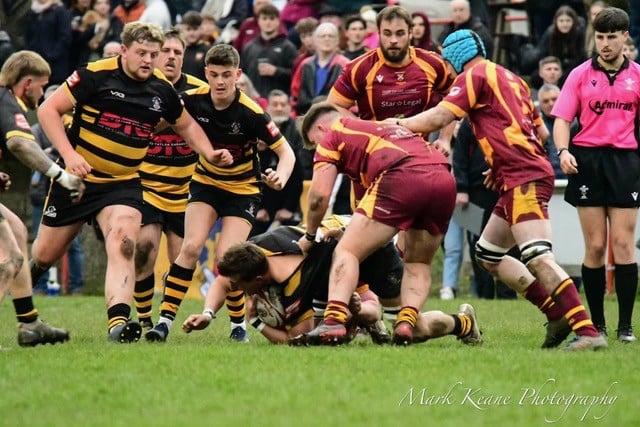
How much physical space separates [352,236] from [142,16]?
1175 cm

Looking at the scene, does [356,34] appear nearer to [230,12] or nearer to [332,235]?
[230,12]

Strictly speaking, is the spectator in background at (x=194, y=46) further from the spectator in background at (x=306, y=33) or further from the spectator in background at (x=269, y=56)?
the spectator in background at (x=306, y=33)

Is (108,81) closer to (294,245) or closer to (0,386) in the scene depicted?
(294,245)

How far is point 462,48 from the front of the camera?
9711mm

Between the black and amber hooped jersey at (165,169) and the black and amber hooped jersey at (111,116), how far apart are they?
142 cm

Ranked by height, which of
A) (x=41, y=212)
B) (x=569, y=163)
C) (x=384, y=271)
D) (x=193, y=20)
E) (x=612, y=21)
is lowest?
(x=41, y=212)

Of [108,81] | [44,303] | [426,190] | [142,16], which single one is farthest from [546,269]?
[142,16]

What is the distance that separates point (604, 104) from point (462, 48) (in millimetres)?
1516

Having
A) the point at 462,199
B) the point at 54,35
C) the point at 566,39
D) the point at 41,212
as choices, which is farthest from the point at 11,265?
the point at 54,35

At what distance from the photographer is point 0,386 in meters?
7.84

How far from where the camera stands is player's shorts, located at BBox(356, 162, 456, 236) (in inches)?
371

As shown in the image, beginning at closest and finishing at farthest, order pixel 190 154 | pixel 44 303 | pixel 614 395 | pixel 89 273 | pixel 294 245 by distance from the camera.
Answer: pixel 614 395, pixel 294 245, pixel 190 154, pixel 44 303, pixel 89 273

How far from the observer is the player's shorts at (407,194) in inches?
371

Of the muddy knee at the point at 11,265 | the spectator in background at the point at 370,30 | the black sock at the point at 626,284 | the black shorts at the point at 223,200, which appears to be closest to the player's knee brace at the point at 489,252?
the black sock at the point at 626,284
